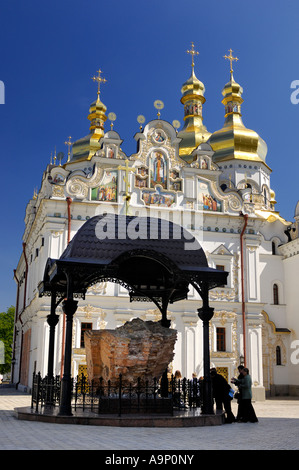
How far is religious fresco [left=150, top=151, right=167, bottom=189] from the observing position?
88.2 feet

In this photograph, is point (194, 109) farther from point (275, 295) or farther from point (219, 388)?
point (219, 388)

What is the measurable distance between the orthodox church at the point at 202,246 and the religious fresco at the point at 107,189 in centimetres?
5

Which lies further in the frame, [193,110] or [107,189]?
[193,110]

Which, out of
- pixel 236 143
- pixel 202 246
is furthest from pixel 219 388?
pixel 236 143

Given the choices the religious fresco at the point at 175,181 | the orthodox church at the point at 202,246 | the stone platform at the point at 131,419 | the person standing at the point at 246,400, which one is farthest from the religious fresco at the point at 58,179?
the person standing at the point at 246,400

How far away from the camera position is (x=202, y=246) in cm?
2695

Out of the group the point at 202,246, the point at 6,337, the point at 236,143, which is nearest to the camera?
the point at 202,246

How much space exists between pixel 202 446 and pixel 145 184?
19.1 meters

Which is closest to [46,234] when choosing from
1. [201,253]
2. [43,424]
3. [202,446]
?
[201,253]

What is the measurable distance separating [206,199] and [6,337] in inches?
1408

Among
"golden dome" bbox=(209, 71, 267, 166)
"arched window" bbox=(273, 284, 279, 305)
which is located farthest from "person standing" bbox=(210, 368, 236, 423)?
"golden dome" bbox=(209, 71, 267, 166)

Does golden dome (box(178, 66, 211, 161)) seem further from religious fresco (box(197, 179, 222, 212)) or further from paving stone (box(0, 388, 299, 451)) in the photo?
paving stone (box(0, 388, 299, 451))

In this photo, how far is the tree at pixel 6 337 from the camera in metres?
53.8

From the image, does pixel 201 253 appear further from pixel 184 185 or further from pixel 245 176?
pixel 245 176
